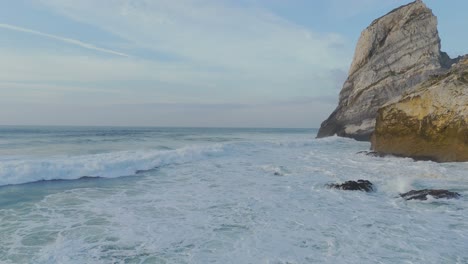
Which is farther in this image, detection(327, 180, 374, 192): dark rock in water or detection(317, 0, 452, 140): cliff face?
detection(317, 0, 452, 140): cliff face

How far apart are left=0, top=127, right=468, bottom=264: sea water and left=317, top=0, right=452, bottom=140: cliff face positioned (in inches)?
804

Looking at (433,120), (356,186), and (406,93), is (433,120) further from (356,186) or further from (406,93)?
(356,186)

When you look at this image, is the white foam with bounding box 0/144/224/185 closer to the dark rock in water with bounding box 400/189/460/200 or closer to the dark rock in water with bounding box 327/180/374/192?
the dark rock in water with bounding box 327/180/374/192

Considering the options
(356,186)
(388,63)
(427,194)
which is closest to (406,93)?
(356,186)

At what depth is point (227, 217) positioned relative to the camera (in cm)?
898

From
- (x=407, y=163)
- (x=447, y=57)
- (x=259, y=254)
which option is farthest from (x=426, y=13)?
(x=259, y=254)

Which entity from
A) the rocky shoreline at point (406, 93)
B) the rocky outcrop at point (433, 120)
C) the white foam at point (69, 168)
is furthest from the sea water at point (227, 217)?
the rocky shoreline at point (406, 93)

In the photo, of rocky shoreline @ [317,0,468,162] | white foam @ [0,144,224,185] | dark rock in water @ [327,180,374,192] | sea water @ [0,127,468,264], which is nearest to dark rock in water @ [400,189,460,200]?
sea water @ [0,127,468,264]

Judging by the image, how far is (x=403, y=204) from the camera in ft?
33.0

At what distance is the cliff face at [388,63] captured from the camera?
111 ft

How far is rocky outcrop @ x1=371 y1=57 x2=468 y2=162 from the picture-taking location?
17.5m

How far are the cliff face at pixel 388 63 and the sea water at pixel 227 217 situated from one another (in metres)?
20.4

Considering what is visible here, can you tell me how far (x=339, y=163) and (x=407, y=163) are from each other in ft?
10.6

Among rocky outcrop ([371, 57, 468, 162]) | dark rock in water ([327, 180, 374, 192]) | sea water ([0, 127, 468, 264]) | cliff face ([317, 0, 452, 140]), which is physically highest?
cliff face ([317, 0, 452, 140])
